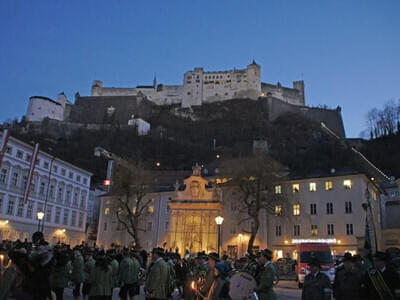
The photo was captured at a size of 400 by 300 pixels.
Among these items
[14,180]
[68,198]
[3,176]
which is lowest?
[68,198]

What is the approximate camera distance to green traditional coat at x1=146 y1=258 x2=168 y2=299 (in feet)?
29.0

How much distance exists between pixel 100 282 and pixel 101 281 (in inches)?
1.4

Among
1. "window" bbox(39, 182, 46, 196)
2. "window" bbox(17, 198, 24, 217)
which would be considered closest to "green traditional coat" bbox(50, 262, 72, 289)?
"window" bbox(17, 198, 24, 217)

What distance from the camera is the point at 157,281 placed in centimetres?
885

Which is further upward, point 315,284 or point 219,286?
point 315,284

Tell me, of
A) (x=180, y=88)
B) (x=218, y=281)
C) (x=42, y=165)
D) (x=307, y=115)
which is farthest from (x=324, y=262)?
(x=180, y=88)

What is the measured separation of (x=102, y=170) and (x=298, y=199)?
179ft

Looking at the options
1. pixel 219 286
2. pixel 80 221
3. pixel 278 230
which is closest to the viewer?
pixel 219 286

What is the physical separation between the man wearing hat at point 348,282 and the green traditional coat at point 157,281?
3.75 meters

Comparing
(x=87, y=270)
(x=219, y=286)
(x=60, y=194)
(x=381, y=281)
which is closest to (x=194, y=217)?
(x=60, y=194)

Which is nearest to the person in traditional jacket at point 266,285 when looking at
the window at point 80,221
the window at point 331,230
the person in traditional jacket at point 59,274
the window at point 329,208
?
the person in traditional jacket at point 59,274

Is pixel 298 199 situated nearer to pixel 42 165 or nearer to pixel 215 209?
pixel 215 209

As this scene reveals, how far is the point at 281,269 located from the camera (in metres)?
34.3

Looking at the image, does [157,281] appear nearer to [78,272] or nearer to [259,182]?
[78,272]
